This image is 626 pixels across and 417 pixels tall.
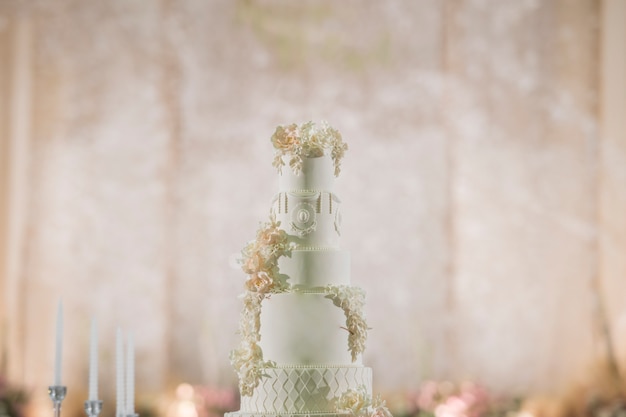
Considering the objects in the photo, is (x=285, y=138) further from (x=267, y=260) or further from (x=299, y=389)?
(x=299, y=389)

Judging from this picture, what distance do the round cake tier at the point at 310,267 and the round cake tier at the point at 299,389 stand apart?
40 centimetres

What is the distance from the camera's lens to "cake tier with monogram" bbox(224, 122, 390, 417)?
17.3 feet

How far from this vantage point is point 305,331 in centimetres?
535

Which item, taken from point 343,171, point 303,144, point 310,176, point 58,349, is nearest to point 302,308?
point 310,176

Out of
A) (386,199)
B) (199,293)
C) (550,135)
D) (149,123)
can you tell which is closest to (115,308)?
(199,293)

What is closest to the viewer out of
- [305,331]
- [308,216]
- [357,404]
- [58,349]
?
[58,349]

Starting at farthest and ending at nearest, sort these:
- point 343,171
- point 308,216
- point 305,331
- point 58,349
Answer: point 343,171 → point 308,216 → point 305,331 → point 58,349

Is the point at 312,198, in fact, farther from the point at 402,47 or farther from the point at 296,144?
the point at 402,47

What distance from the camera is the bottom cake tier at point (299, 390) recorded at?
5242 millimetres

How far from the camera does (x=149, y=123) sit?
1023cm

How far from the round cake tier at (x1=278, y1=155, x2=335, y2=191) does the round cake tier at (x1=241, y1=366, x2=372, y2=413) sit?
33.4 inches

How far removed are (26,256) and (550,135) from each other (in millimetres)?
4606

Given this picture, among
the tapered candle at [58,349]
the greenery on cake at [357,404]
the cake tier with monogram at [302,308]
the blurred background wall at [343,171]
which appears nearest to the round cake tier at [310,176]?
the cake tier with monogram at [302,308]

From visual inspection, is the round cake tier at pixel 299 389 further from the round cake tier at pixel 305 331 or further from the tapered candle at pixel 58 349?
the tapered candle at pixel 58 349
